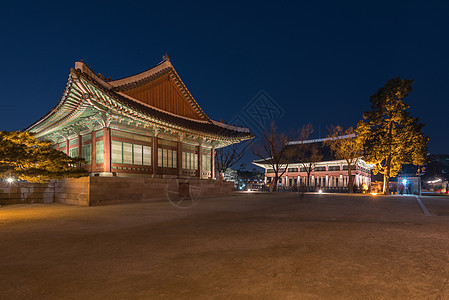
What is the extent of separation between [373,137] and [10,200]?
29.4 metres

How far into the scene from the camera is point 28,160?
13.3 metres

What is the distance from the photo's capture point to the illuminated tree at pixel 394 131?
24375mm

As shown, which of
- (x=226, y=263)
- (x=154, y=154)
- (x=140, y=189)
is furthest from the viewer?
(x=154, y=154)

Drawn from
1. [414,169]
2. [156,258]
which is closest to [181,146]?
[156,258]

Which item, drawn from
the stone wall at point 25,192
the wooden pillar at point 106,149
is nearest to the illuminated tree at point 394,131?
the wooden pillar at point 106,149

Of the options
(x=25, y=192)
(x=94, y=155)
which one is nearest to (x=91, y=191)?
(x=94, y=155)

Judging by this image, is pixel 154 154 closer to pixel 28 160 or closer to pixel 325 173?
pixel 28 160

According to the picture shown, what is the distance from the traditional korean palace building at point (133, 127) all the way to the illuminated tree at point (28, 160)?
8.03 feet

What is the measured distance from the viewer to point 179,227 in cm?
728

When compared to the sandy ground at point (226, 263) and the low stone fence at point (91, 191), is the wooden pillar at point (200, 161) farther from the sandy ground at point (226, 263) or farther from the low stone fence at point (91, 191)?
the sandy ground at point (226, 263)

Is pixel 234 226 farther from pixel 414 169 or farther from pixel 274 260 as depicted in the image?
pixel 414 169

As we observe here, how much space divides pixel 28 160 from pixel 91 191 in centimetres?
344

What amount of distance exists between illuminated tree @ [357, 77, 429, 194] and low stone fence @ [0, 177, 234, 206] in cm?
2018

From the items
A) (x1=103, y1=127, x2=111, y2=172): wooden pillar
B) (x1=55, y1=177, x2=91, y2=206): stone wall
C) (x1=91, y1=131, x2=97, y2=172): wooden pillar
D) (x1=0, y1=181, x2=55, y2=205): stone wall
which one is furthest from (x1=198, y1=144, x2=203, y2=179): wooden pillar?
(x1=0, y1=181, x2=55, y2=205): stone wall
